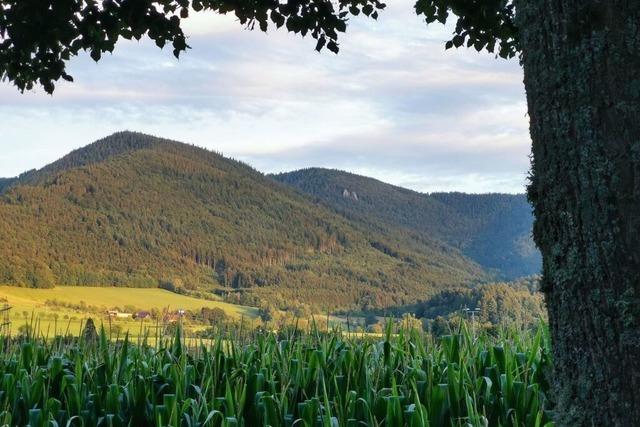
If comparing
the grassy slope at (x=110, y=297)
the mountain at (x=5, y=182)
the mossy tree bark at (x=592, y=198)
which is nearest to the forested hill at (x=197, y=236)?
the mountain at (x=5, y=182)

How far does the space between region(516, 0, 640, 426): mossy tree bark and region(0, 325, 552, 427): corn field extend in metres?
1.83

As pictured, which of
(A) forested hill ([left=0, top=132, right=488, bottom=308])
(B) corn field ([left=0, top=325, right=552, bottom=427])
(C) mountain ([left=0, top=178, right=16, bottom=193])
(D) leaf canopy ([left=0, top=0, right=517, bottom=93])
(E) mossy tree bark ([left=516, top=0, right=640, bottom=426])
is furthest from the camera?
(C) mountain ([left=0, top=178, right=16, bottom=193])

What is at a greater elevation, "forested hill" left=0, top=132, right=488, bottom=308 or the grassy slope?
"forested hill" left=0, top=132, right=488, bottom=308

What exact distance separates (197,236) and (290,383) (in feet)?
475

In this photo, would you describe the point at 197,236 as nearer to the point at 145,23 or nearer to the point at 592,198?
the point at 145,23

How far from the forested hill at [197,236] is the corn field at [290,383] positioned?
9929 cm

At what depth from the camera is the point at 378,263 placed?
153 metres

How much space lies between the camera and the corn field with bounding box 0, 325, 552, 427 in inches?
179

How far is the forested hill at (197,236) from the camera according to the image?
12000 centimetres

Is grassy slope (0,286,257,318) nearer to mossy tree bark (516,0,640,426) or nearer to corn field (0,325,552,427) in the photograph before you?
corn field (0,325,552,427)

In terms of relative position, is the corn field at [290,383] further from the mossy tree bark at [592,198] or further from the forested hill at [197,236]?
the forested hill at [197,236]

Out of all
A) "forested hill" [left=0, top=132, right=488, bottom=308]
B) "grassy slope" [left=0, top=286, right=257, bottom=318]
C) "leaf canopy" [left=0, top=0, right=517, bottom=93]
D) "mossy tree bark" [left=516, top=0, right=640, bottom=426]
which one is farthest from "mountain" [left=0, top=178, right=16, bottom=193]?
"mossy tree bark" [left=516, top=0, right=640, bottom=426]

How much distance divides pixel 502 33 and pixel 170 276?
12124 centimetres

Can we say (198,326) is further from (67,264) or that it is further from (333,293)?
(333,293)
